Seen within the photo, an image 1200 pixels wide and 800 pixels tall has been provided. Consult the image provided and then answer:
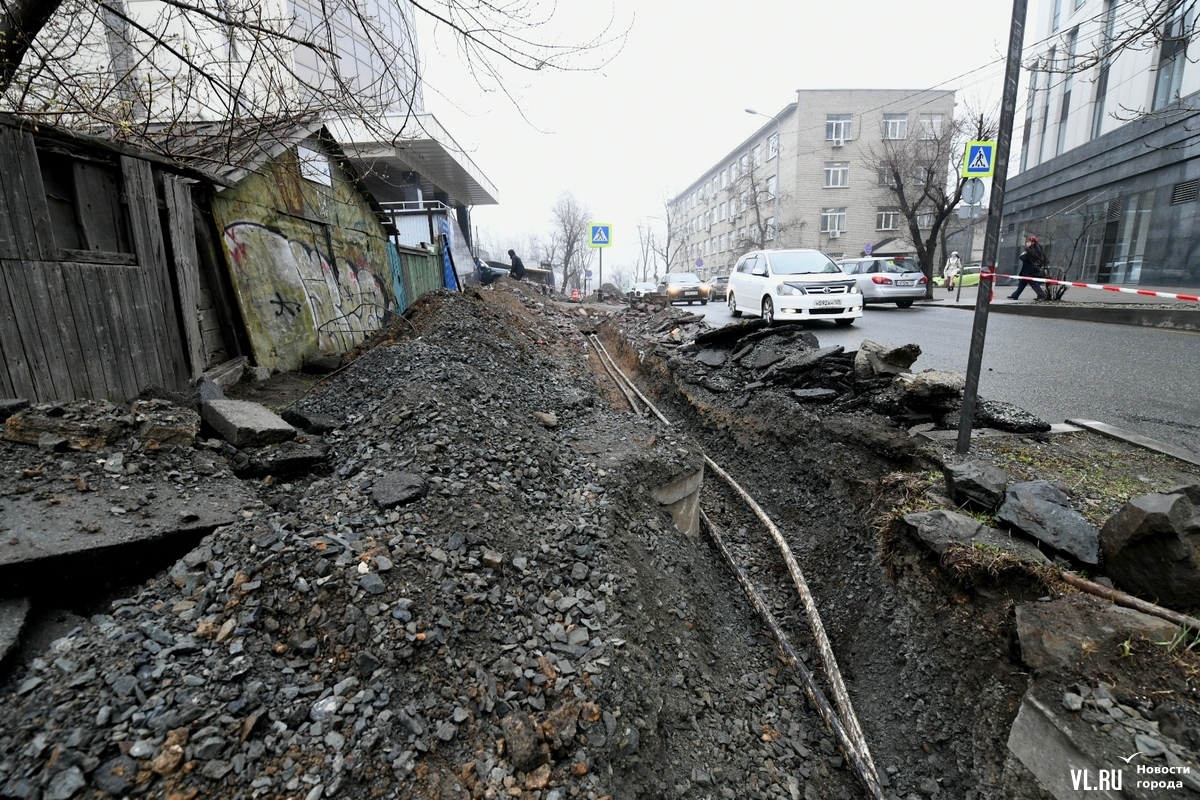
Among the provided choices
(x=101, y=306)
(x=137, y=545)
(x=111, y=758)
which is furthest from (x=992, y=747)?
(x=101, y=306)

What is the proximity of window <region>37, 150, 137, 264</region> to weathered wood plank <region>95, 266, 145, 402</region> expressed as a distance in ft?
0.50

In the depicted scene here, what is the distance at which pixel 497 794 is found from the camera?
6.63 feet

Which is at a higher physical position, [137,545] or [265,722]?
[137,545]

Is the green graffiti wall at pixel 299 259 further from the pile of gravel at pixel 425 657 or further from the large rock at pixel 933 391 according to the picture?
the large rock at pixel 933 391

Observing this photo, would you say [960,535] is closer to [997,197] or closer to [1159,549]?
[1159,549]

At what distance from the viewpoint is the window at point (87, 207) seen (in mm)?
4137

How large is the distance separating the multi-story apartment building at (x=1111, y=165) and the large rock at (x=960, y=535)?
1140 cm

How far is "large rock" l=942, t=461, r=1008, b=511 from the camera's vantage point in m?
3.21

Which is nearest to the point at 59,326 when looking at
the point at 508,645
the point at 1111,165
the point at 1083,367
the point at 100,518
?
the point at 100,518

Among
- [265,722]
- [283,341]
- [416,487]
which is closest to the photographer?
[265,722]

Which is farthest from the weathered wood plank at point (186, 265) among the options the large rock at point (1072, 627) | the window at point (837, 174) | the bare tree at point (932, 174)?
the window at point (837, 174)

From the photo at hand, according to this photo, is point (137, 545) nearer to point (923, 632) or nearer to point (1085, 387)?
point (923, 632)

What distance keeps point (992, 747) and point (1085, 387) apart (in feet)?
16.7

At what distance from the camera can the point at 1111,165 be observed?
709 inches
